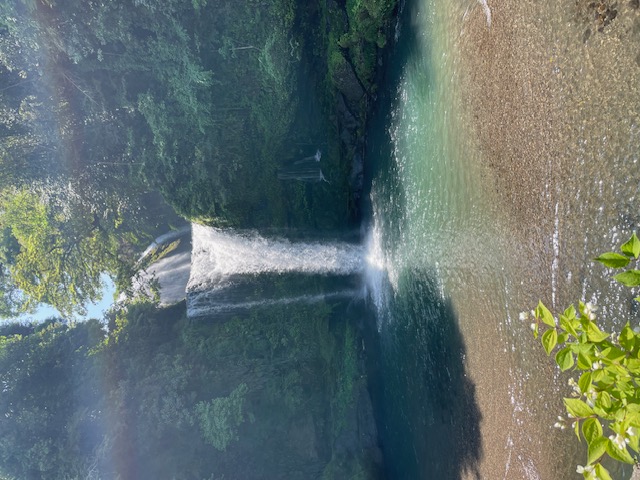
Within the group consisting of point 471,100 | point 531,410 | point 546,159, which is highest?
point 471,100

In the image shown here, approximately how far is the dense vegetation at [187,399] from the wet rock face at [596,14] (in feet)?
33.9

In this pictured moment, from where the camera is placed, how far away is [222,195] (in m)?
12.0

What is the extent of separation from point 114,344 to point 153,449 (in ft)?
10.7

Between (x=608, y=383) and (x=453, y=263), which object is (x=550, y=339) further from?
(x=453, y=263)

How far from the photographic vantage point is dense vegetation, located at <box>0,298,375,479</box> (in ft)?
43.5

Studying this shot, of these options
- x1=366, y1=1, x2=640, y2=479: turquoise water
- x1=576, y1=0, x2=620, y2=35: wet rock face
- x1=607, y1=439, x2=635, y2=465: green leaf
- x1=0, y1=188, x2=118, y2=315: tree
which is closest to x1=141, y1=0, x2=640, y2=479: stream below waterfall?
x1=366, y1=1, x2=640, y2=479: turquoise water

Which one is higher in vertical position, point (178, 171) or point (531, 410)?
point (178, 171)

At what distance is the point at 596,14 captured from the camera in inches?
215

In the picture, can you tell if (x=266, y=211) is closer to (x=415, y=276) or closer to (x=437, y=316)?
(x=415, y=276)

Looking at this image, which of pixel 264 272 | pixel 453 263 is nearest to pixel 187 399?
pixel 264 272

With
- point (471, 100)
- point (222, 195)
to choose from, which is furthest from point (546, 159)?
point (222, 195)

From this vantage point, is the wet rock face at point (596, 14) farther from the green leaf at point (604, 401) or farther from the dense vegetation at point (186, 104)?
the dense vegetation at point (186, 104)

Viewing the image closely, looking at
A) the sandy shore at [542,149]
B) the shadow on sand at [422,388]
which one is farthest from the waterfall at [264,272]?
the sandy shore at [542,149]

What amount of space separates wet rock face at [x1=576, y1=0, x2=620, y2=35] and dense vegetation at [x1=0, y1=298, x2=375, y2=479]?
33.9ft
